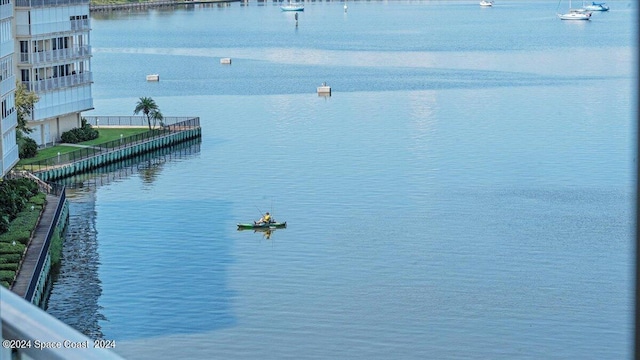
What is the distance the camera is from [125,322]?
107 feet

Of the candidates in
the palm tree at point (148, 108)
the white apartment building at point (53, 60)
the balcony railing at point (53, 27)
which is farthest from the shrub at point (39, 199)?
the palm tree at point (148, 108)

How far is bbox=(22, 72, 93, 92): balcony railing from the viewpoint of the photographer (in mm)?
56219

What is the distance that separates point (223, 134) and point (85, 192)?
1882 centimetres

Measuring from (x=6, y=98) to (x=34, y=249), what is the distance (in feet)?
40.2

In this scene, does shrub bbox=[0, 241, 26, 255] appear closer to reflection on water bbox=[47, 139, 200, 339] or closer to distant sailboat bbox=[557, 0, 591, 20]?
reflection on water bbox=[47, 139, 200, 339]

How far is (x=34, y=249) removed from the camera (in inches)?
1335

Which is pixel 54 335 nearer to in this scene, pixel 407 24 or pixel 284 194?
pixel 284 194

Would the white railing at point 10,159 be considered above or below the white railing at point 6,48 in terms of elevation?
below

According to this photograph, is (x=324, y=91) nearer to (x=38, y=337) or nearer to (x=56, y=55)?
(x=56, y=55)

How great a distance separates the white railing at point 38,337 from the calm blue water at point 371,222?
0.76 metres

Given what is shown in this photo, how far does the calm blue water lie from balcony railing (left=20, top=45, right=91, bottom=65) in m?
6.09

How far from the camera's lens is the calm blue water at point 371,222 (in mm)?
31750

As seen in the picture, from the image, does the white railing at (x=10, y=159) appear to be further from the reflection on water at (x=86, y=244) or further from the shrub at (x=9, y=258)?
the shrub at (x=9, y=258)

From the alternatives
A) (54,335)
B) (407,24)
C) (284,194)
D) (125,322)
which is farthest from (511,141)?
(407,24)
